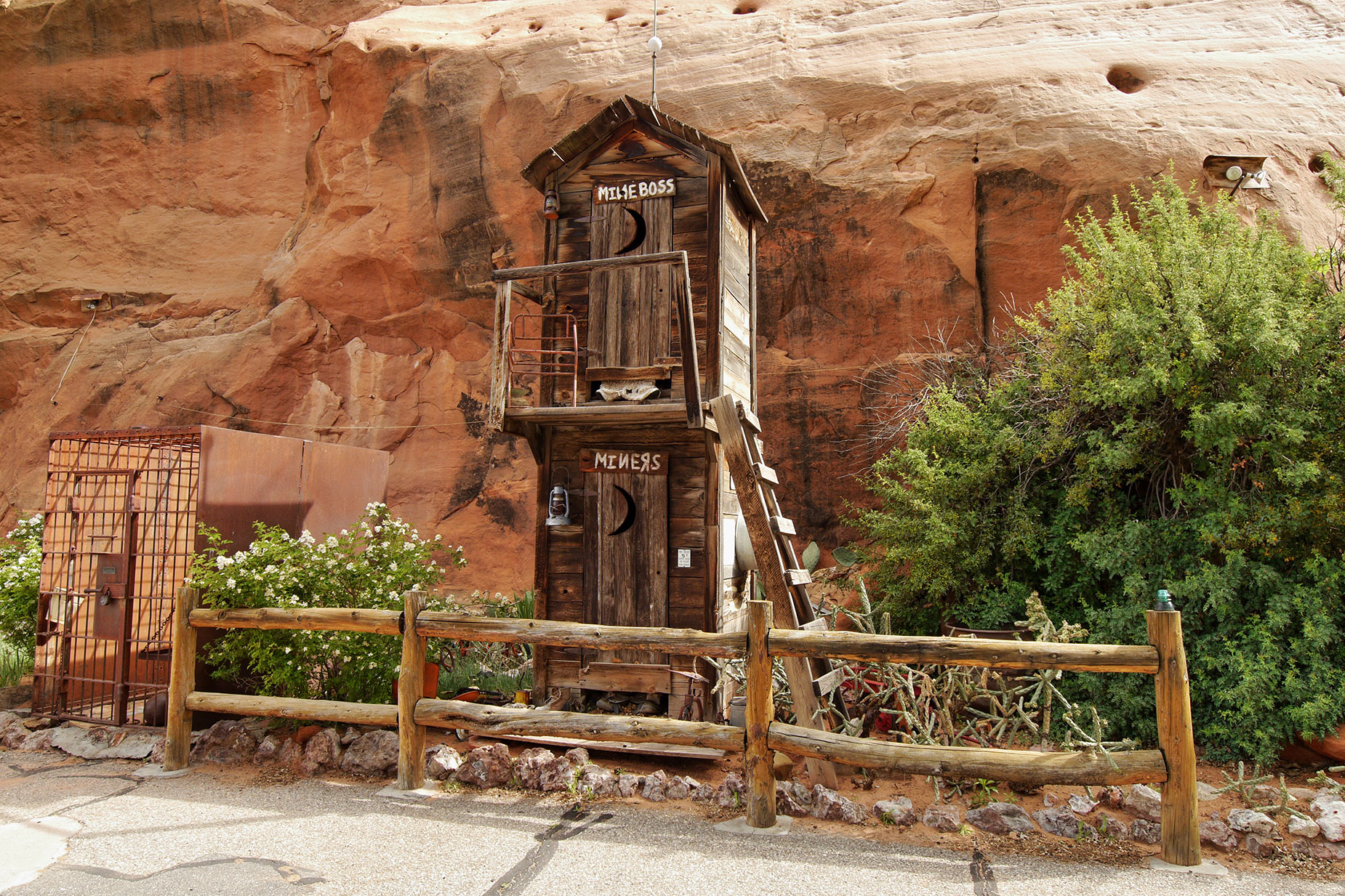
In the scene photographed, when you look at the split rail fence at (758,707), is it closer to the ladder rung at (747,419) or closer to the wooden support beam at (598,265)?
the ladder rung at (747,419)

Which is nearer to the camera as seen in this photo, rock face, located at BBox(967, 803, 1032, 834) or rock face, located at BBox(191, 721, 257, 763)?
rock face, located at BBox(967, 803, 1032, 834)

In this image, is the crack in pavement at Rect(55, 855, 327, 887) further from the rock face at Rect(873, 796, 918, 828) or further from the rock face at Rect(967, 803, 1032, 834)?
the rock face at Rect(967, 803, 1032, 834)

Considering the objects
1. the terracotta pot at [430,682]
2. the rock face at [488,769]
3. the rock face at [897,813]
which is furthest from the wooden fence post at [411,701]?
the rock face at [897,813]

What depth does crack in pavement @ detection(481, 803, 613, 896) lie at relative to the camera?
13.5 ft

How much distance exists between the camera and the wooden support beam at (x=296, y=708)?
5.67 meters

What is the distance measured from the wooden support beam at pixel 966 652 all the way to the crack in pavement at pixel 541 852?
159cm

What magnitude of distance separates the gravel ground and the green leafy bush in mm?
2760

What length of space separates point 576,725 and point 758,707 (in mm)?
1237

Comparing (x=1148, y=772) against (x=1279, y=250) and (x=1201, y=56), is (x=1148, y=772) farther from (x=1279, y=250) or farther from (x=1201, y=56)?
(x=1201, y=56)

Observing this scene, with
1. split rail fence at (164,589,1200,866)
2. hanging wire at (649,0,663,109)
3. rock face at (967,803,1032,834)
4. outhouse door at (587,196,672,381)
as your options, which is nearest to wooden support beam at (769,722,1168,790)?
split rail fence at (164,589,1200,866)

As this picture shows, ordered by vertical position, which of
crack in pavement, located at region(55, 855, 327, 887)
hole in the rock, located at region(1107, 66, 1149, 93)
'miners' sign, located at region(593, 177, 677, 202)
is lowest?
crack in pavement, located at region(55, 855, 327, 887)

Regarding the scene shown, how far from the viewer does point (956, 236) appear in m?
12.6

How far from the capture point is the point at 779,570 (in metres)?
6.05

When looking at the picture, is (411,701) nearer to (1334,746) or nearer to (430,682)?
(430,682)
